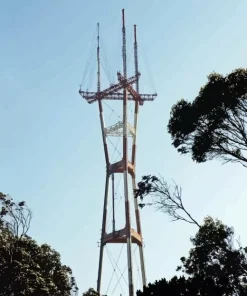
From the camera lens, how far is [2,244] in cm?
4541

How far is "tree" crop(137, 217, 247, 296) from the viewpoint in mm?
23922

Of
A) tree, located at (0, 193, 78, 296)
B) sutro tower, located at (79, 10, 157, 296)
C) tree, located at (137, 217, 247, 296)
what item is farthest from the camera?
sutro tower, located at (79, 10, 157, 296)

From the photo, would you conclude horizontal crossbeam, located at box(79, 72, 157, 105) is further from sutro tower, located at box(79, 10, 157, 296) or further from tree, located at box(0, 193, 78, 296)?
tree, located at box(0, 193, 78, 296)

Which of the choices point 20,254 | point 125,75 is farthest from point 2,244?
point 125,75

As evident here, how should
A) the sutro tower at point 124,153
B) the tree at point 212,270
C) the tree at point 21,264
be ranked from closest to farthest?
the tree at point 212,270 → the tree at point 21,264 → the sutro tower at point 124,153

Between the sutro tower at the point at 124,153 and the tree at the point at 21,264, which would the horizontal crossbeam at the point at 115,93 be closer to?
the sutro tower at the point at 124,153

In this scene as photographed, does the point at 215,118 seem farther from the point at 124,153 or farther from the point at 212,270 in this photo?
the point at 124,153

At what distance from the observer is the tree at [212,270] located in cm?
2392

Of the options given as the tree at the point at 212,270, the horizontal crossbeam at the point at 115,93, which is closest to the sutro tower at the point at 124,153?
the horizontal crossbeam at the point at 115,93

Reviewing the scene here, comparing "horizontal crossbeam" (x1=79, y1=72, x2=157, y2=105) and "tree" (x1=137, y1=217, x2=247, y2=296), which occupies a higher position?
"horizontal crossbeam" (x1=79, y1=72, x2=157, y2=105)

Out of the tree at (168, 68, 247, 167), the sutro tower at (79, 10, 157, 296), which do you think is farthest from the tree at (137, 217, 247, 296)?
the sutro tower at (79, 10, 157, 296)

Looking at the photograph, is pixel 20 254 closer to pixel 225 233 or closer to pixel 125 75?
pixel 225 233

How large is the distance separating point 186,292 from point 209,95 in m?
9.98

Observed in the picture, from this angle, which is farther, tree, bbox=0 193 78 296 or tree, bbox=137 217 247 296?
tree, bbox=0 193 78 296
